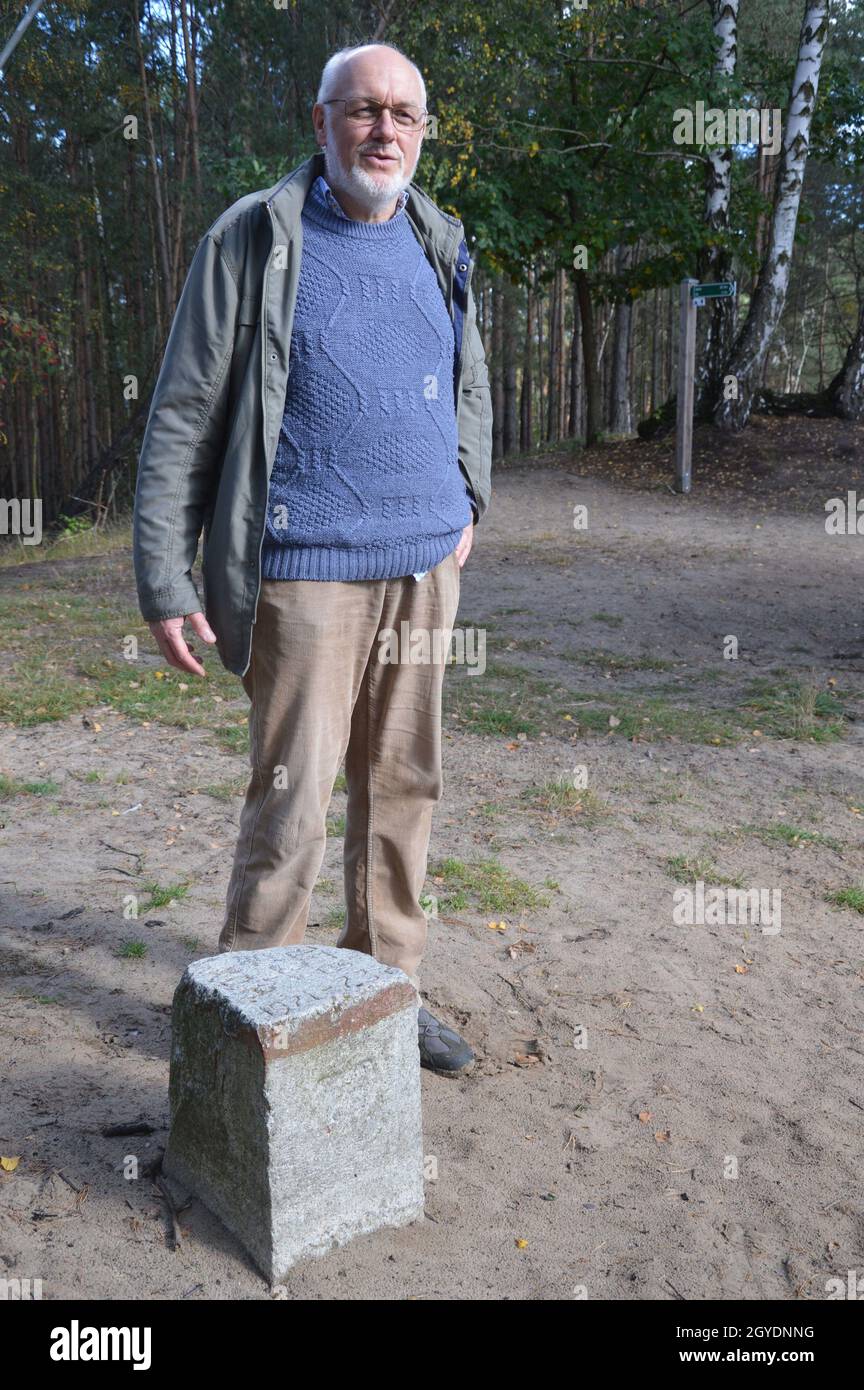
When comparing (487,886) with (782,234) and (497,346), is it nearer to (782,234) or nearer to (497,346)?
(782,234)

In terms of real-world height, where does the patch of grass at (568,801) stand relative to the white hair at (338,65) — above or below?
below

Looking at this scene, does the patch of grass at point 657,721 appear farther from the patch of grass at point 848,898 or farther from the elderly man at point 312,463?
the elderly man at point 312,463

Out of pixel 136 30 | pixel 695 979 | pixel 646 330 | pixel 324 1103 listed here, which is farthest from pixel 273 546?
pixel 646 330

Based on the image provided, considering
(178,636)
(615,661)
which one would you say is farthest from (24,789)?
(615,661)

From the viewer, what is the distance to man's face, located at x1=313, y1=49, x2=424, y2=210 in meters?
2.68

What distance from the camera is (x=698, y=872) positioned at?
485 centimetres

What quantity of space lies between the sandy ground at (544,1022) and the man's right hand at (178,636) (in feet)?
3.73

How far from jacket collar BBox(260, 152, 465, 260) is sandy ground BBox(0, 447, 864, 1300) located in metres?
2.16

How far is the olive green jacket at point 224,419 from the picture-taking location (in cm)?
266

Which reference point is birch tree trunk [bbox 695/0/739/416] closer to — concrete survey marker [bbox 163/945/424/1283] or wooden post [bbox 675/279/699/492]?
wooden post [bbox 675/279/699/492]

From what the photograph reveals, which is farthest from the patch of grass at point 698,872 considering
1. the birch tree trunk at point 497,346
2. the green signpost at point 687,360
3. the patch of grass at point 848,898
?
the birch tree trunk at point 497,346

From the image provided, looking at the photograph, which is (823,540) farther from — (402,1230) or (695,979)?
(402,1230)

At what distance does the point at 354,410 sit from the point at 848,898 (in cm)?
293

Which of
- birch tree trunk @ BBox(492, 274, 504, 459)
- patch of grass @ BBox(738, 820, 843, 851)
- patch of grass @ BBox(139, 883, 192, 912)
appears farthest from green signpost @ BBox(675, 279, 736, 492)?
birch tree trunk @ BBox(492, 274, 504, 459)
